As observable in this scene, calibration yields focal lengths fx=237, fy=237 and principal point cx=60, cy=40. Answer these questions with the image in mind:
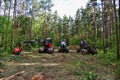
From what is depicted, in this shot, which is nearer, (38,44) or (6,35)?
(6,35)

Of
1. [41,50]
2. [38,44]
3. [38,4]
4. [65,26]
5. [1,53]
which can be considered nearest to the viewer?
[1,53]

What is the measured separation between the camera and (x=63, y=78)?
9.64m

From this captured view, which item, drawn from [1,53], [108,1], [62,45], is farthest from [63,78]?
[108,1]

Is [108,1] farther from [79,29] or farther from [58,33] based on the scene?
[58,33]

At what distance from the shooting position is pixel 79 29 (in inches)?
2968

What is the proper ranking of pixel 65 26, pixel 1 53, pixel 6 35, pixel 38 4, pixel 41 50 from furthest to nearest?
pixel 65 26 → pixel 38 4 → pixel 41 50 → pixel 6 35 → pixel 1 53

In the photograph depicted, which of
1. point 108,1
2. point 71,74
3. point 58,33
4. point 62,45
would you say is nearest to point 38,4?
point 58,33

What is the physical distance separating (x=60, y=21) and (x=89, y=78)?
75.9 meters

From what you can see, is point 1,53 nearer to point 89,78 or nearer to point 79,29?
point 89,78

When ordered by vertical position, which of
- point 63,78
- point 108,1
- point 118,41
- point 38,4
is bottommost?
point 63,78

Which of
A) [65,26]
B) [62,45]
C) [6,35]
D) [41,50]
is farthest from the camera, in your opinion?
[65,26]

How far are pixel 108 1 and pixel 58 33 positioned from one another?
174 ft

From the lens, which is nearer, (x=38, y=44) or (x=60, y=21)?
(x=38, y=44)

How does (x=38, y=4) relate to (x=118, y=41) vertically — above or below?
above
